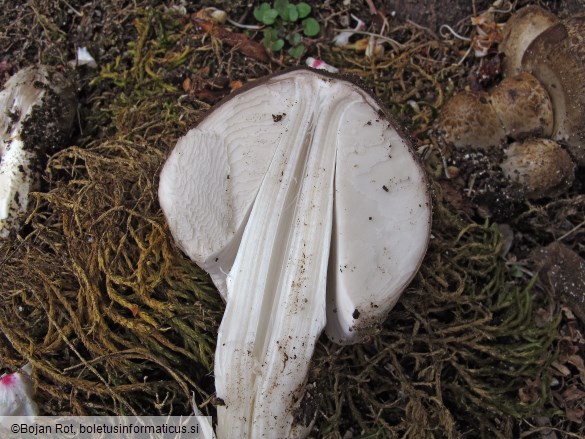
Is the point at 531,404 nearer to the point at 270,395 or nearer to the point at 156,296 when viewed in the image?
the point at 270,395

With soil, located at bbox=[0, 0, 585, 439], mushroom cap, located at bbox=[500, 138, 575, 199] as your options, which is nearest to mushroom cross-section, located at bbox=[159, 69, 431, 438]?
soil, located at bbox=[0, 0, 585, 439]

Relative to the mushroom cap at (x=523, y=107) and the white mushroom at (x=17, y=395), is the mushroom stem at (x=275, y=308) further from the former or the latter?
the mushroom cap at (x=523, y=107)

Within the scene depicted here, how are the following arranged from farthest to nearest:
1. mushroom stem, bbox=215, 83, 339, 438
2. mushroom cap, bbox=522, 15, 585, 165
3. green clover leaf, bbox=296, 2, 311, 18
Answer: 1. green clover leaf, bbox=296, 2, 311, 18
2. mushroom cap, bbox=522, 15, 585, 165
3. mushroom stem, bbox=215, 83, 339, 438

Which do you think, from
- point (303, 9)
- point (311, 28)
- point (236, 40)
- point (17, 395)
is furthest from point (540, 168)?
Answer: point (17, 395)

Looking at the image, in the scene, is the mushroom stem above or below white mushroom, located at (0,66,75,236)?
below

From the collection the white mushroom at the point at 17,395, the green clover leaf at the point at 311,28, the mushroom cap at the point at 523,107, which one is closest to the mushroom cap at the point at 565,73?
the mushroom cap at the point at 523,107

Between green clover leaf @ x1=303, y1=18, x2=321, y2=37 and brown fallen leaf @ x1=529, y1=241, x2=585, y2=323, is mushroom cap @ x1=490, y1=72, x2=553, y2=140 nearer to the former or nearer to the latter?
brown fallen leaf @ x1=529, y1=241, x2=585, y2=323
